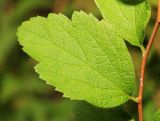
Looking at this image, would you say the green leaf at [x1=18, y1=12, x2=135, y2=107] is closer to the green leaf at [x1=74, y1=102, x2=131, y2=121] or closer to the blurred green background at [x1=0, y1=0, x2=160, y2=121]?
the green leaf at [x1=74, y1=102, x2=131, y2=121]

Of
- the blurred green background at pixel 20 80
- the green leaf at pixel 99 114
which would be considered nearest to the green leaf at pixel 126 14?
the green leaf at pixel 99 114

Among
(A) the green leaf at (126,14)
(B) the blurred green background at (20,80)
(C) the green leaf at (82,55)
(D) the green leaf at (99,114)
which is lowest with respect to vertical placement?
(B) the blurred green background at (20,80)

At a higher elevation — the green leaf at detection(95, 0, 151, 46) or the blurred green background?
the green leaf at detection(95, 0, 151, 46)

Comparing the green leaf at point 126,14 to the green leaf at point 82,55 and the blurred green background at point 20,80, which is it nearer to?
the green leaf at point 82,55

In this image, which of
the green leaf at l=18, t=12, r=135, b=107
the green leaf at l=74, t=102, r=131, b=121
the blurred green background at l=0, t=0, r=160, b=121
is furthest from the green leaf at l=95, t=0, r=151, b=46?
the blurred green background at l=0, t=0, r=160, b=121

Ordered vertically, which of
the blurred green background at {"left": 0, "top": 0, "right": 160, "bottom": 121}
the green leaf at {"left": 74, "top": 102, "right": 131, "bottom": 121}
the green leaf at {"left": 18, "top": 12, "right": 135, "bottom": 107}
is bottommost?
the blurred green background at {"left": 0, "top": 0, "right": 160, "bottom": 121}

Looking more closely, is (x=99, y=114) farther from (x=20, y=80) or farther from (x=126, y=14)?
(x=20, y=80)
